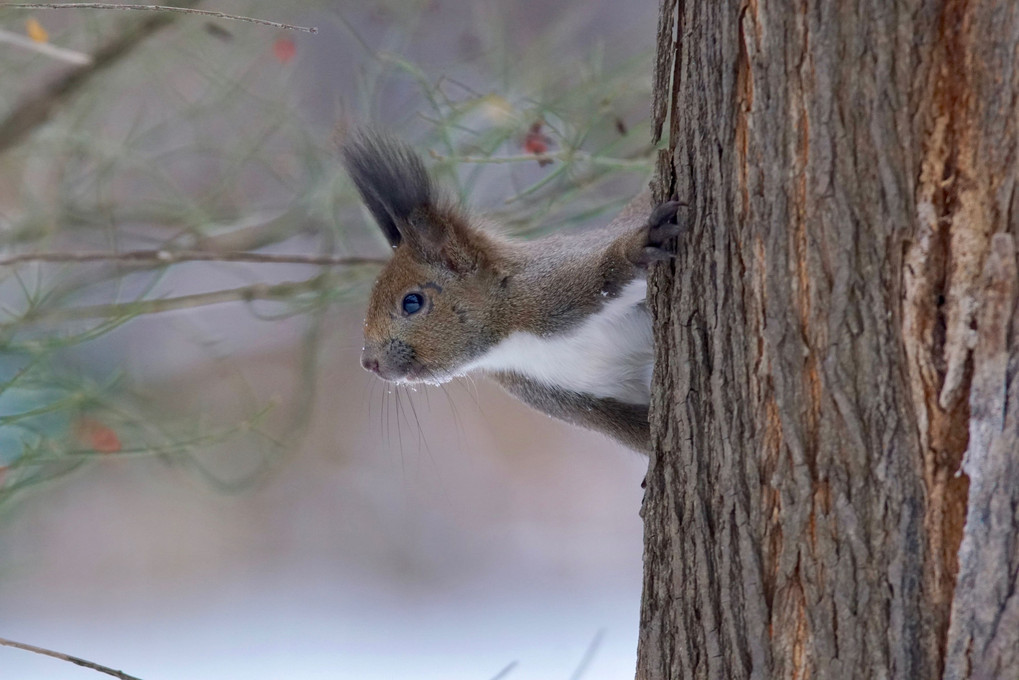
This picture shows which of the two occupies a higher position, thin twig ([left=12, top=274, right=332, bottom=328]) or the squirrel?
thin twig ([left=12, top=274, right=332, bottom=328])

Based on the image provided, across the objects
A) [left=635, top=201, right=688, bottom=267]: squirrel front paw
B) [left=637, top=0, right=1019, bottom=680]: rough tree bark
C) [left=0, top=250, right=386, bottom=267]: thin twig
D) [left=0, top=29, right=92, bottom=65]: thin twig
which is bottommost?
[left=637, top=0, right=1019, bottom=680]: rough tree bark

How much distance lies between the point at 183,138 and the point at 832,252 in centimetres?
265

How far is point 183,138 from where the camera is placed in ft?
10.4

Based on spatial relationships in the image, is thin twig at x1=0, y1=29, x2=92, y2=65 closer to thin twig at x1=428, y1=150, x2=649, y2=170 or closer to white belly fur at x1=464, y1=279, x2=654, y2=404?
thin twig at x1=428, y1=150, x2=649, y2=170

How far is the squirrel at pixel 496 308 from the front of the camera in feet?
4.93

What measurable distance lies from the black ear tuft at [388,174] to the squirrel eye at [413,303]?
0.40 feet

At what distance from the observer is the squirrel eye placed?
1.62 meters

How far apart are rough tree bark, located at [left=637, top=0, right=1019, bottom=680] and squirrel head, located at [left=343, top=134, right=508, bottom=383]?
57 centimetres

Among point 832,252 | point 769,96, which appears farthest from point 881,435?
point 769,96

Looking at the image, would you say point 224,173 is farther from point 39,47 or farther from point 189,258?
point 39,47

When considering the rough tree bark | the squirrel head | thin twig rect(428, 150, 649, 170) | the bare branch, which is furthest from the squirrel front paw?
the bare branch

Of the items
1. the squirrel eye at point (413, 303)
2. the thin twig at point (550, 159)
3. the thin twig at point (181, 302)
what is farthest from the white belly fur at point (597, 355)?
the thin twig at point (181, 302)

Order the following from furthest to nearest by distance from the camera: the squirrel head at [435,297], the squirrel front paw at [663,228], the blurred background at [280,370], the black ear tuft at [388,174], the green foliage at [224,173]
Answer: the blurred background at [280,370], the green foliage at [224,173], the squirrel head at [435,297], the black ear tuft at [388,174], the squirrel front paw at [663,228]

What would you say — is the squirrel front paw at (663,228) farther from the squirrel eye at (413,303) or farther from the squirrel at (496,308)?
the squirrel eye at (413,303)
